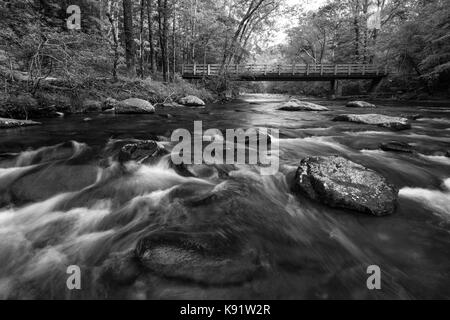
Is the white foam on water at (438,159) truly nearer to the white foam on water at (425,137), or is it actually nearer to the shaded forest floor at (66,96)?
the white foam on water at (425,137)

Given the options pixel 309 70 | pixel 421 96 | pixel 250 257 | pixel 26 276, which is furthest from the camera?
pixel 309 70

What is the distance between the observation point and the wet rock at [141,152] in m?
4.11

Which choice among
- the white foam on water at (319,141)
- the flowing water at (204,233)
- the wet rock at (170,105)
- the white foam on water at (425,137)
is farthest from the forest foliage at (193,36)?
the white foam on water at (425,137)

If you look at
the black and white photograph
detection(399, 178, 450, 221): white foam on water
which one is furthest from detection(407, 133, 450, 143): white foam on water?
detection(399, 178, 450, 221): white foam on water

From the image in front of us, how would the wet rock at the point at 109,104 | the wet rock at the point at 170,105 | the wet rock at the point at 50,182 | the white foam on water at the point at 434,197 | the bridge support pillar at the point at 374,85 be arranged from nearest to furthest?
the white foam on water at the point at 434,197 < the wet rock at the point at 50,182 < the wet rock at the point at 109,104 < the wet rock at the point at 170,105 < the bridge support pillar at the point at 374,85

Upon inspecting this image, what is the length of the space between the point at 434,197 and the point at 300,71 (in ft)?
75.9

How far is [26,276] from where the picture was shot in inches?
79.1

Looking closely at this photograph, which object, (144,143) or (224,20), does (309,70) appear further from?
(144,143)

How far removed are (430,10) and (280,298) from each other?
18.4 meters

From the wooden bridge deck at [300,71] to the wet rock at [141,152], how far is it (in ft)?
59.1

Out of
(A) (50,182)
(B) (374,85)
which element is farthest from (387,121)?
(B) (374,85)

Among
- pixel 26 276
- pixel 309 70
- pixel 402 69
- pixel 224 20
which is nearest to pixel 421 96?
pixel 402 69
